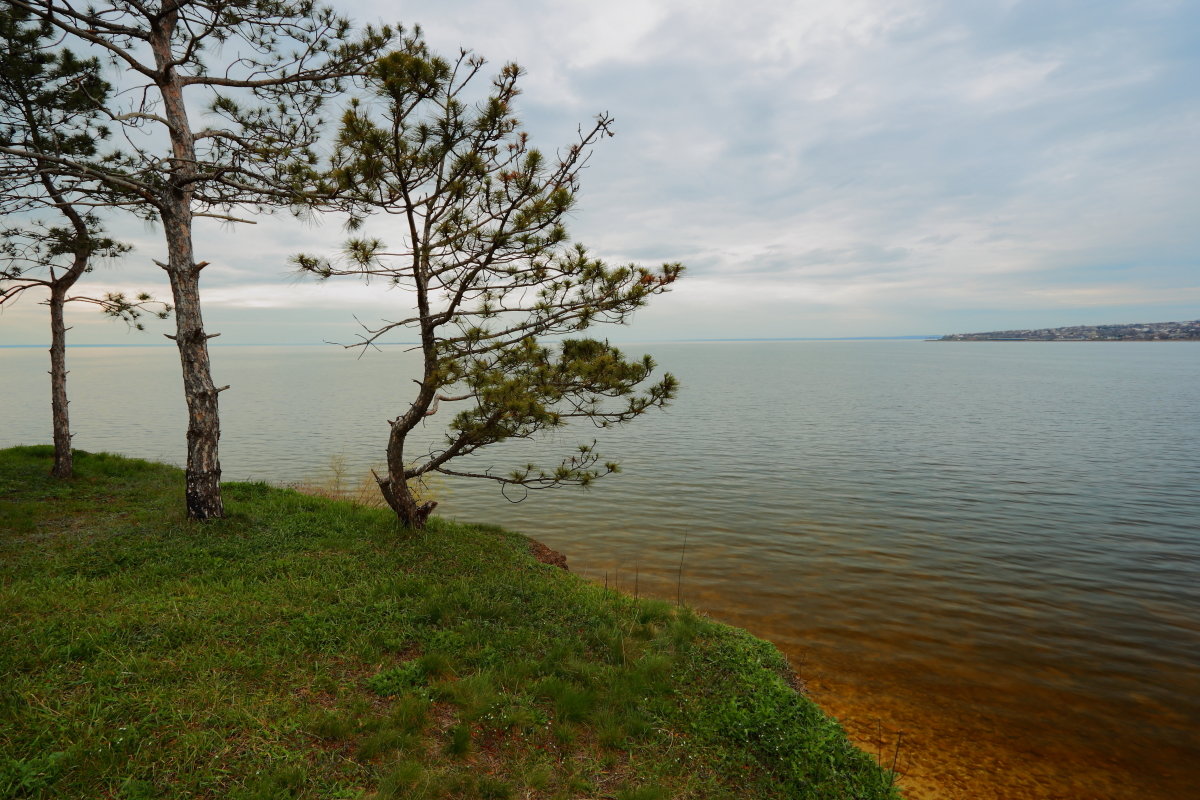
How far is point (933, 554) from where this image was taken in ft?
50.4

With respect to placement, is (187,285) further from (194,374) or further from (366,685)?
(366,685)

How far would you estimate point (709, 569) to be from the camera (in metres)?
14.3

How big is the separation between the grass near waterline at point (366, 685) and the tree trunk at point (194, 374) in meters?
1.23

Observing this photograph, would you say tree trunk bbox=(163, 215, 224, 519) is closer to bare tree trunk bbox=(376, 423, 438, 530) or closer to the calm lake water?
bare tree trunk bbox=(376, 423, 438, 530)

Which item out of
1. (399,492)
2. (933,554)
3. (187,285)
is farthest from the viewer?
(933,554)

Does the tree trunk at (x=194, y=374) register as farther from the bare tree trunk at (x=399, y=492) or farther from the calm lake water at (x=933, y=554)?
the calm lake water at (x=933, y=554)

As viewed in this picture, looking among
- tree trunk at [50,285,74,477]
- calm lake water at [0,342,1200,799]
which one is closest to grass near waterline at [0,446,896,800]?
calm lake water at [0,342,1200,799]

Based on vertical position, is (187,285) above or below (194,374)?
above

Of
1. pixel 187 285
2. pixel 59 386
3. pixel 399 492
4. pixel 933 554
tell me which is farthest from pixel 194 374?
pixel 933 554

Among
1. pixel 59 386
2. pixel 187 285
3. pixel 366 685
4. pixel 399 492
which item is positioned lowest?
pixel 366 685

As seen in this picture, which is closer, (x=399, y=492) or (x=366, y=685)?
(x=366, y=685)

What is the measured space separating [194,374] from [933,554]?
18.2 metres

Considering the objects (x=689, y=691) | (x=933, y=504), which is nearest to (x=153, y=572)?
(x=689, y=691)

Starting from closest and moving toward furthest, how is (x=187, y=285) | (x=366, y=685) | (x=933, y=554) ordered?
1. (x=366, y=685)
2. (x=187, y=285)
3. (x=933, y=554)
